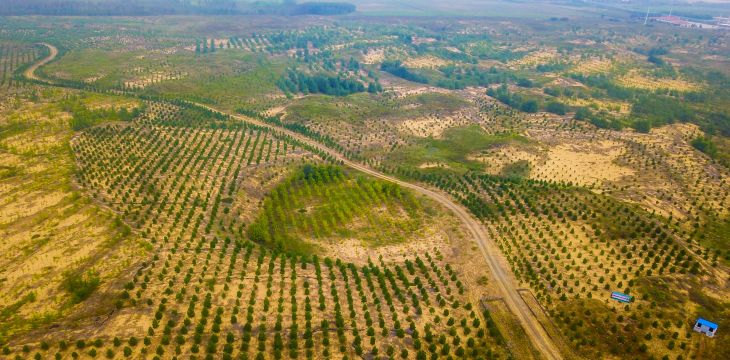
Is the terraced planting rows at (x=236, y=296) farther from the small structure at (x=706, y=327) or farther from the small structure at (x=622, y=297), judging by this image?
the small structure at (x=706, y=327)

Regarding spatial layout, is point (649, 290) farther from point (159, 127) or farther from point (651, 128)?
point (159, 127)

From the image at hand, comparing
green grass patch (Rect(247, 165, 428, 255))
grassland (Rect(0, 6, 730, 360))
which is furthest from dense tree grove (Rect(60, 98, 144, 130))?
green grass patch (Rect(247, 165, 428, 255))

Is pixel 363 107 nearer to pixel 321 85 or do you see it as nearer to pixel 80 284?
pixel 321 85

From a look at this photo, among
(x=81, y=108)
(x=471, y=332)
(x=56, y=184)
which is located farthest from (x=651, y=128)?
(x=81, y=108)

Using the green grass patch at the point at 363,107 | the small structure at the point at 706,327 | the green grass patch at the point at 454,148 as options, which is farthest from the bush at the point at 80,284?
the green grass patch at the point at 363,107

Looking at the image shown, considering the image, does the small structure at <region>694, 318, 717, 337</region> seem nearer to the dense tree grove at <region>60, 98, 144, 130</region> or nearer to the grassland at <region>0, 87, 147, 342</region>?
the grassland at <region>0, 87, 147, 342</region>
